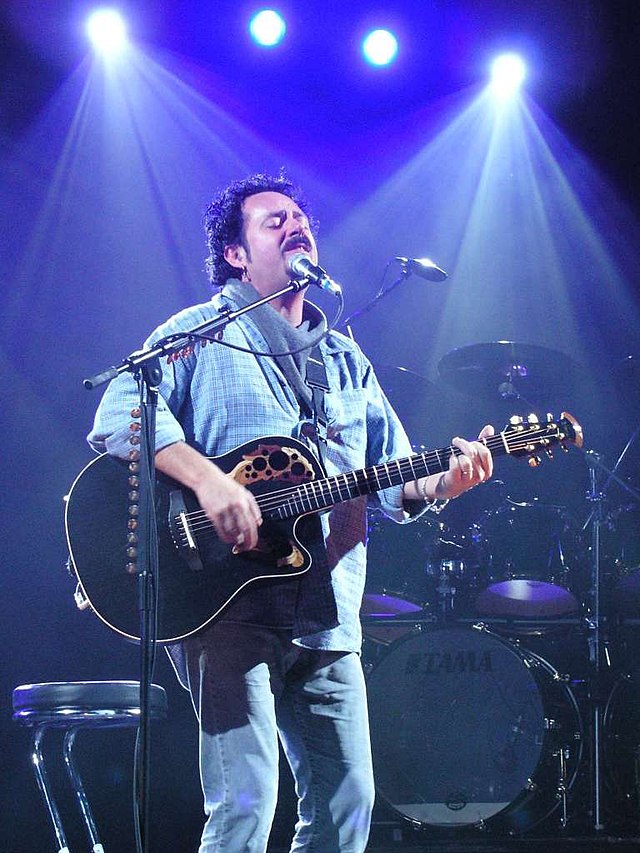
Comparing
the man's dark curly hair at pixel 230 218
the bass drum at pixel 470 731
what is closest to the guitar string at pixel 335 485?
the man's dark curly hair at pixel 230 218

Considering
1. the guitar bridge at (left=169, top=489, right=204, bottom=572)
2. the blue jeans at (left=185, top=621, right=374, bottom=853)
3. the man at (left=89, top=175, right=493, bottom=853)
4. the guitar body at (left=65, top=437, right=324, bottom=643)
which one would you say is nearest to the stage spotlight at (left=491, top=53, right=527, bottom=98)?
the man at (left=89, top=175, right=493, bottom=853)

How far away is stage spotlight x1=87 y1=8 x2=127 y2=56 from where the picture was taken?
5254mm

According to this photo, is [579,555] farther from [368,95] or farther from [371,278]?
[368,95]

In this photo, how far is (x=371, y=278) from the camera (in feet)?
20.7

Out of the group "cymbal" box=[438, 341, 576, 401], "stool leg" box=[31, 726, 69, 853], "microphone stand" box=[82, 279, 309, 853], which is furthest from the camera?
"cymbal" box=[438, 341, 576, 401]

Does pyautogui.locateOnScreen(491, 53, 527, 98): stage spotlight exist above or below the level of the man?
above

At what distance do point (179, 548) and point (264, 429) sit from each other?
0.45 metres

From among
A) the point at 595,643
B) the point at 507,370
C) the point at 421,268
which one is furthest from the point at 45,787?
the point at 507,370

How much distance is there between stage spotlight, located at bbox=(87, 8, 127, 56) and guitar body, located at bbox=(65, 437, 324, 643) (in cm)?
351

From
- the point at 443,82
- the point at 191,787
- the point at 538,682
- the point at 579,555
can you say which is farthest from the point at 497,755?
the point at 443,82

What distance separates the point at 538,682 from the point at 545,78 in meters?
3.68

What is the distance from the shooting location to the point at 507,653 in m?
4.92

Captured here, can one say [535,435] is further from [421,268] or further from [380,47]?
[380,47]

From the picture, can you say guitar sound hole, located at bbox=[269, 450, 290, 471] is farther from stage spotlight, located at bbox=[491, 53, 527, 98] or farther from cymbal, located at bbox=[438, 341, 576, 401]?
stage spotlight, located at bbox=[491, 53, 527, 98]
